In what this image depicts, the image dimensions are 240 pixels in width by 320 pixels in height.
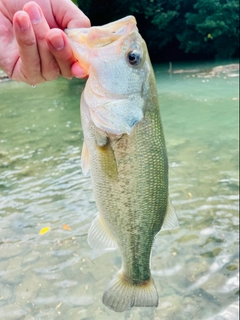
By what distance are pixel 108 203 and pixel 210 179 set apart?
5.14 m

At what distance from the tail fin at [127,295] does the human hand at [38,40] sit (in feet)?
3.15

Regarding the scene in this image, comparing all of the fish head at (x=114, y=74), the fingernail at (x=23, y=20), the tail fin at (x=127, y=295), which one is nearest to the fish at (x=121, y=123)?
the fish head at (x=114, y=74)

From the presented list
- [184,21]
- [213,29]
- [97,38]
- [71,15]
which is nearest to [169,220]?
[97,38]

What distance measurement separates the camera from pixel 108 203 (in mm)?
1599

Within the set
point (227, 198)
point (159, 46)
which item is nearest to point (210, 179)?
point (227, 198)

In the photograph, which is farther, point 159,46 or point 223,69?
point 159,46

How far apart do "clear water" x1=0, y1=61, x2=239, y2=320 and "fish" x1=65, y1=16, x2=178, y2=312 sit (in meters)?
0.61

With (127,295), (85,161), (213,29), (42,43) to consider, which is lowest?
(213,29)

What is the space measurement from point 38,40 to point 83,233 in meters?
3.48

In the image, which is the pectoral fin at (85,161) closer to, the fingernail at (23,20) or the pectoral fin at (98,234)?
the pectoral fin at (98,234)

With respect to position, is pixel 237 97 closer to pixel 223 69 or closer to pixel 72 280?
pixel 223 69

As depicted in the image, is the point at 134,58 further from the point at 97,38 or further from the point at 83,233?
the point at 83,233

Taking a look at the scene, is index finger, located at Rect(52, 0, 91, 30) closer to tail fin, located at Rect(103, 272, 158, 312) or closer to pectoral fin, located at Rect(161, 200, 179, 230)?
pectoral fin, located at Rect(161, 200, 179, 230)

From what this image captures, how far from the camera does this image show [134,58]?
4.96 ft
